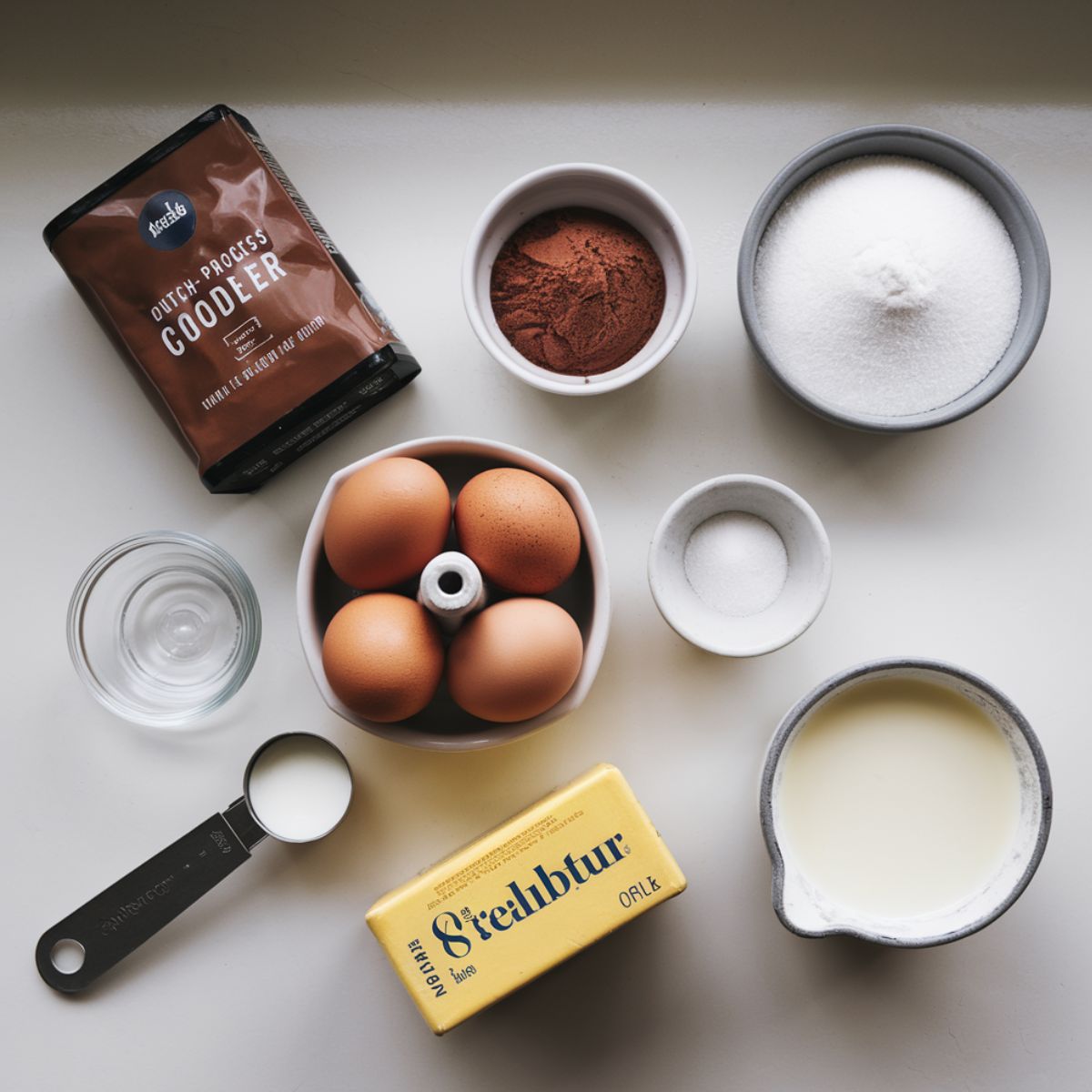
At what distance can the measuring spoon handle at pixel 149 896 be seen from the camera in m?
0.93

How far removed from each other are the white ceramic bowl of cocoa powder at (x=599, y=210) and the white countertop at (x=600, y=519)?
9cm

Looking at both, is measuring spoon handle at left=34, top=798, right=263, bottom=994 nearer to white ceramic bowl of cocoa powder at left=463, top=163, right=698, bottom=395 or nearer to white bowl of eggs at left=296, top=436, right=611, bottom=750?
white bowl of eggs at left=296, top=436, right=611, bottom=750

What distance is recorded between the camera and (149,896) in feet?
3.07

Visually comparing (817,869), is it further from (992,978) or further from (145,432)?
(145,432)

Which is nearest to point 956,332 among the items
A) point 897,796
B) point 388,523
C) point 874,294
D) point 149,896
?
point 874,294

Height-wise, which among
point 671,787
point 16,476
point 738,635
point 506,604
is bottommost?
point 671,787

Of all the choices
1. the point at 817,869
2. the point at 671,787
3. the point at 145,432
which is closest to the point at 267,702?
the point at 145,432

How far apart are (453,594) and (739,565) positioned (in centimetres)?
31

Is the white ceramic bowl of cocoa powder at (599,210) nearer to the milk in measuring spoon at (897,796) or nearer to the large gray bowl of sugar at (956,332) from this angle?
the large gray bowl of sugar at (956,332)

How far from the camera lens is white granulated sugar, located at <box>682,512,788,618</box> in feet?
2.95

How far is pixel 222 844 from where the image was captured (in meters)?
0.93

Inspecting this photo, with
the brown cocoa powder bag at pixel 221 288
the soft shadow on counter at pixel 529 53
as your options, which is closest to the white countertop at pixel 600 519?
the soft shadow on counter at pixel 529 53

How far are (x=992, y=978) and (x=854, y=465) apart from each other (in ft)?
1.82

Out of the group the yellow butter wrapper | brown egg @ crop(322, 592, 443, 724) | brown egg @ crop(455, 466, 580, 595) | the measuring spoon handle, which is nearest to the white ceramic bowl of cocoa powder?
brown egg @ crop(455, 466, 580, 595)
